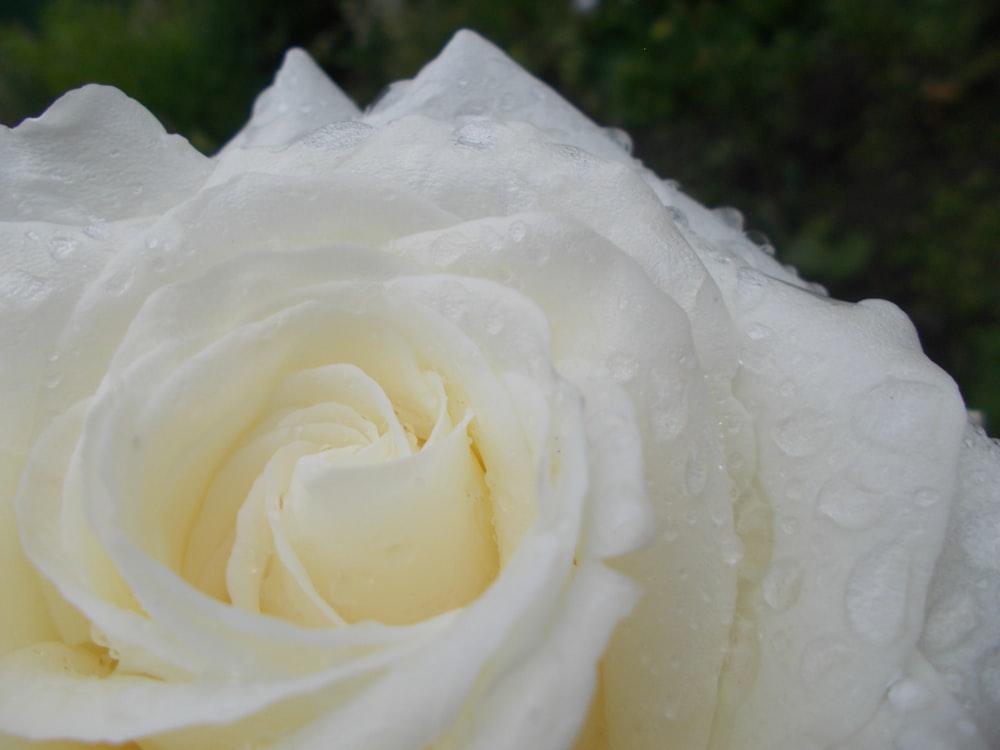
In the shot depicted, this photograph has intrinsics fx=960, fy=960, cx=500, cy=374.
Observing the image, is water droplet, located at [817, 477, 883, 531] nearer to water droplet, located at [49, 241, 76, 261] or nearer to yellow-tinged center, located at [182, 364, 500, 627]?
yellow-tinged center, located at [182, 364, 500, 627]

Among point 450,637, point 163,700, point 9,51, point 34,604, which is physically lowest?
point 9,51

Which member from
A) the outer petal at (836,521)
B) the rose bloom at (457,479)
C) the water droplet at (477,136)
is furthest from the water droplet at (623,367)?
the water droplet at (477,136)

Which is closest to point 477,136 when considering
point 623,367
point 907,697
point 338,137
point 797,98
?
point 338,137

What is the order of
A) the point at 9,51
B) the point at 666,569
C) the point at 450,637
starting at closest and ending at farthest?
the point at 450,637, the point at 666,569, the point at 9,51

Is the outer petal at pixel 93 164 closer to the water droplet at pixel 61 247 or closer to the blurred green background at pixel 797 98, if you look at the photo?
the water droplet at pixel 61 247

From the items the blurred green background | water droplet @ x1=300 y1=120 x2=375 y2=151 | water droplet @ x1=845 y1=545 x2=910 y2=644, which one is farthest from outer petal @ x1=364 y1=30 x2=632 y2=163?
the blurred green background

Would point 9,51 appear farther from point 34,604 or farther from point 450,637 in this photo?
point 450,637

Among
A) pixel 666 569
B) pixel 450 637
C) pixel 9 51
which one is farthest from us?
pixel 9 51

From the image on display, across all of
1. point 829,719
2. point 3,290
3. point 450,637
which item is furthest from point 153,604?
point 829,719
